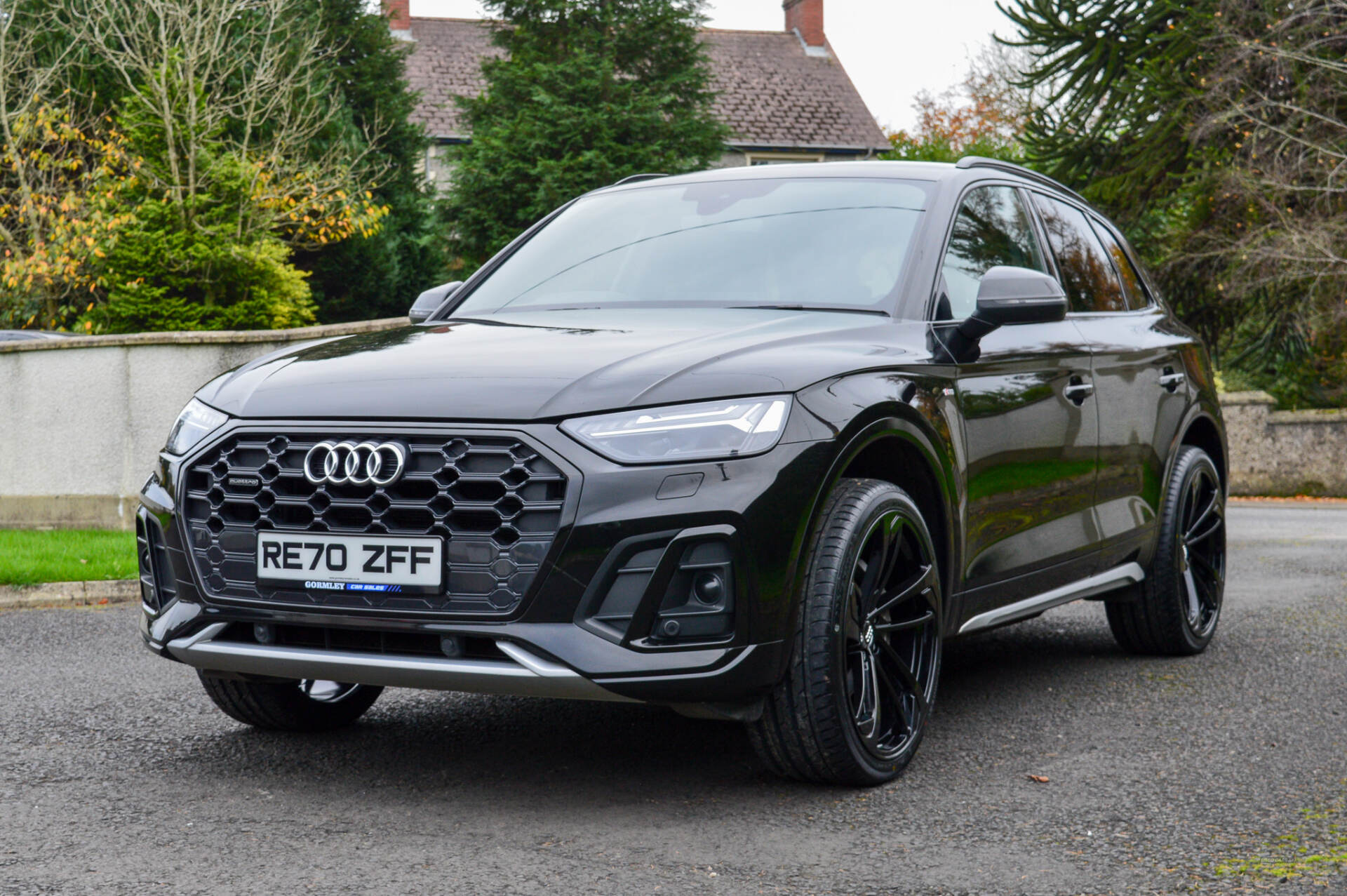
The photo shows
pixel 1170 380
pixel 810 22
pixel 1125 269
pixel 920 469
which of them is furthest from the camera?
pixel 810 22

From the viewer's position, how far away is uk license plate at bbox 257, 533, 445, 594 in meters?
3.56

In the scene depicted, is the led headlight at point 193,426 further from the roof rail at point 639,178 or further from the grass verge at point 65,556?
the grass verge at point 65,556

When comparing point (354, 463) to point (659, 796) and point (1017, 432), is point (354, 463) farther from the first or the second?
point (1017, 432)

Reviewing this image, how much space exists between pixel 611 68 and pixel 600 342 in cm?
2526

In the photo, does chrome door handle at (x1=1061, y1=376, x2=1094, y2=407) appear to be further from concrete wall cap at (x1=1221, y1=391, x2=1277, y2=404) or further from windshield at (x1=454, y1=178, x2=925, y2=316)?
concrete wall cap at (x1=1221, y1=391, x2=1277, y2=404)

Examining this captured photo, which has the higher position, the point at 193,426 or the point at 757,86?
the point at 757,86

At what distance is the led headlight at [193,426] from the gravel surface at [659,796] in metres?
0.92

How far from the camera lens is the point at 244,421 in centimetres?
384

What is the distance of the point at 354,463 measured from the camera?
362 cm

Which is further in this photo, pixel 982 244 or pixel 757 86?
pixel 757 86

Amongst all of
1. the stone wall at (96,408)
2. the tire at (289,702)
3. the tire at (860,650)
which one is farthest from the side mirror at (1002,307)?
the stone wall at (96,408)

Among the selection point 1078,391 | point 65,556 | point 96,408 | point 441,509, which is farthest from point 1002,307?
point 96,408

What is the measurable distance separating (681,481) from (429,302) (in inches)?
90.1

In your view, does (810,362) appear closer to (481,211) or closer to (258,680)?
(258,680)
